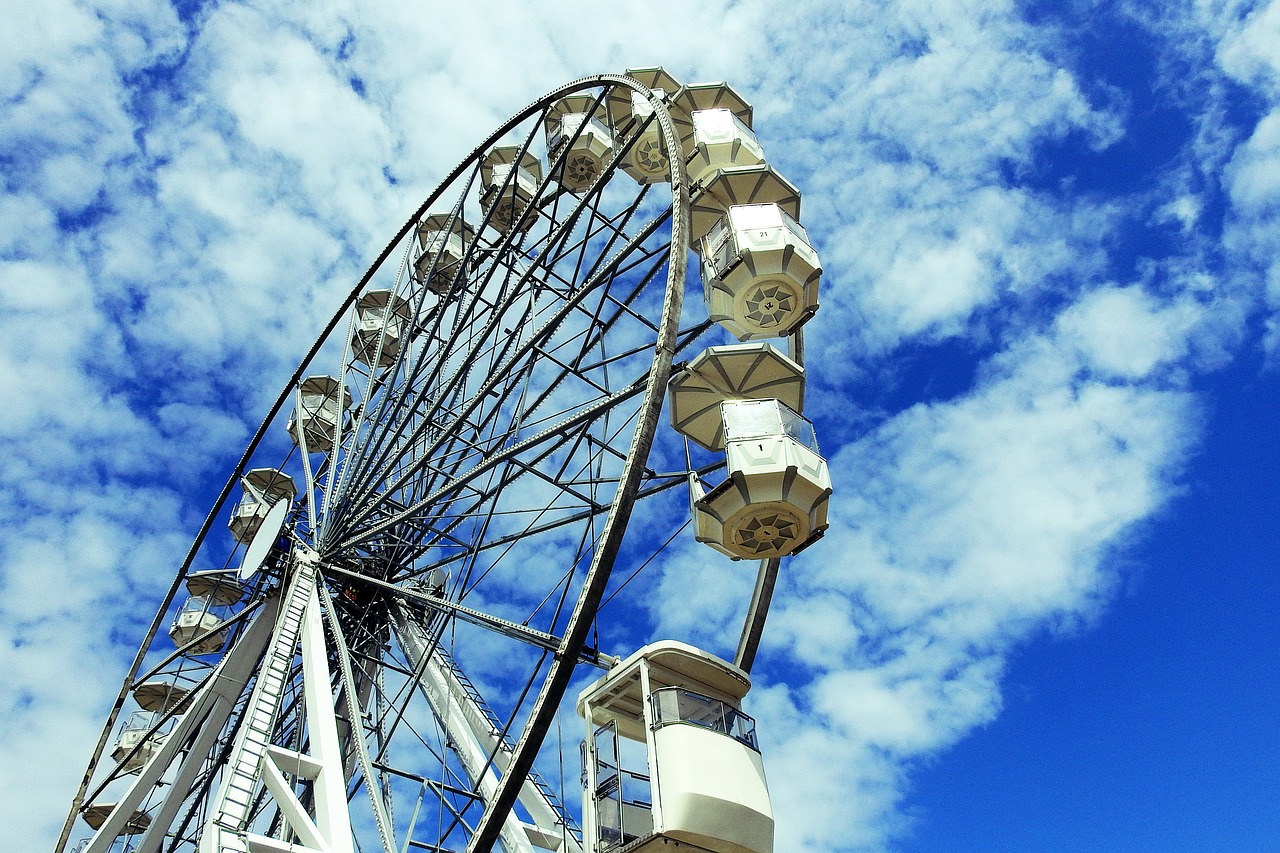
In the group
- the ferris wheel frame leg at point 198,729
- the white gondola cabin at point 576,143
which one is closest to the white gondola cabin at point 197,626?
the ferris wheel frame leg at point 198,729

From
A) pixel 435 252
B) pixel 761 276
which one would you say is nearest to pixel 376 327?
pixel 435 252

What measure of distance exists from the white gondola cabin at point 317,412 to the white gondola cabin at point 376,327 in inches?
37.1

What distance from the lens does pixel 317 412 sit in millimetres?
18844

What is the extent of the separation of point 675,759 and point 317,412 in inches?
492

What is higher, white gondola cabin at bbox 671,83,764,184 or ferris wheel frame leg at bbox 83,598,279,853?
white gondola cabin at bbox 671,83,764,184

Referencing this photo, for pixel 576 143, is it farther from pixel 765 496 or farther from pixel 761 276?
pixel 765 496

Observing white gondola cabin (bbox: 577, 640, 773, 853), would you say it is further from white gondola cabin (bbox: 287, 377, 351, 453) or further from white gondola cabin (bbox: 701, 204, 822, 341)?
white gondola cabin (bbox: 287, 377, 351, 453)

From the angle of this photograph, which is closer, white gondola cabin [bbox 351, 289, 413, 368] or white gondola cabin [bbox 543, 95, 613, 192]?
white gondola cabin [bbox 543, 95, 613, 192]

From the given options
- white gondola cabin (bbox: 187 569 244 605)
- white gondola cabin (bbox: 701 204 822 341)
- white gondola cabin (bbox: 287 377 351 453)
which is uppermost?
white gondola cabin (bbox: 287 377 351 453)

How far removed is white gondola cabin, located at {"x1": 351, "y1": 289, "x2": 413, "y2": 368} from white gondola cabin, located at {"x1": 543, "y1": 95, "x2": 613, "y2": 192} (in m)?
3.78

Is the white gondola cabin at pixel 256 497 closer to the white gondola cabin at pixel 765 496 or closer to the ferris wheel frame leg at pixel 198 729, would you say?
the ferris wheel frame leg at pixel 198 729

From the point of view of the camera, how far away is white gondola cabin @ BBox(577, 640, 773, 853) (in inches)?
323

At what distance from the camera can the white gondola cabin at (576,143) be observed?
51.5 ft

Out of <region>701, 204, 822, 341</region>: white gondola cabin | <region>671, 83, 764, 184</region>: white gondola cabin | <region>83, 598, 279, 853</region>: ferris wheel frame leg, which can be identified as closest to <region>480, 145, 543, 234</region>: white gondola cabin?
<region>671, 83, 764, 184</region>: white gondola cabin
